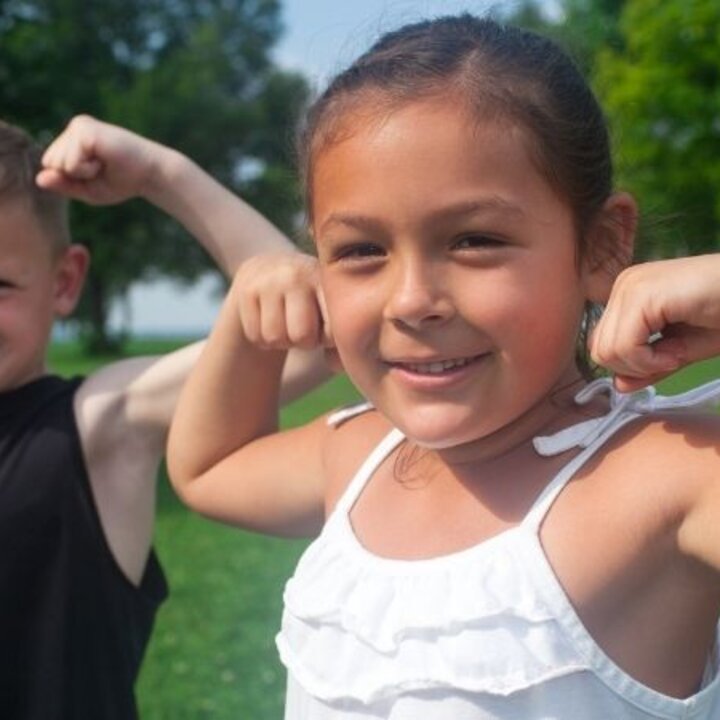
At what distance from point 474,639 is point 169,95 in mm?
39014

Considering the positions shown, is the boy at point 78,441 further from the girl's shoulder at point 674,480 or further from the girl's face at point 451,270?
the girl's shoulder at point 674,480

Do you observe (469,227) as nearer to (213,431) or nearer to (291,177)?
(291,177)

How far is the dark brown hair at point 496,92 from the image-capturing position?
171cm

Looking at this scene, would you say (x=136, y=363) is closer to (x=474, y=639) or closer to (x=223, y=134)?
(x=474, y=639)

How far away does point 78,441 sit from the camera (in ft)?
8.59

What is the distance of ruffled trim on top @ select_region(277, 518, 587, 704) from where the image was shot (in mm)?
1626

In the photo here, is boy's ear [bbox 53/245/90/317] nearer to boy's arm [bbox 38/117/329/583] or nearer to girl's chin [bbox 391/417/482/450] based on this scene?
boy's arm [bbox 38/117/329/583]

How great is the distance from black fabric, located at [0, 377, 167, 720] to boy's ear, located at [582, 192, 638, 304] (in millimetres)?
1184

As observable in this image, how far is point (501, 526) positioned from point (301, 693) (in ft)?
1.21

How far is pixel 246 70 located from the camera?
44.9 metres

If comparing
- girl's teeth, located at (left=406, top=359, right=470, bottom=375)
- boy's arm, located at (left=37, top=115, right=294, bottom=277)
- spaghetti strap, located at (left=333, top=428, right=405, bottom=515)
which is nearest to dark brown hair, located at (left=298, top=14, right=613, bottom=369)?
girl's teeth, located at (left=406, top=359, right=470, bottom=375)

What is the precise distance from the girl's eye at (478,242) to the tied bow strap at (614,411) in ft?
0.84

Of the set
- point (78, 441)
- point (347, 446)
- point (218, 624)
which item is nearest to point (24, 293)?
point (78, 441)

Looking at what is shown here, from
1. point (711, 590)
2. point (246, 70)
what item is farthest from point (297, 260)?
point (246, 70)
